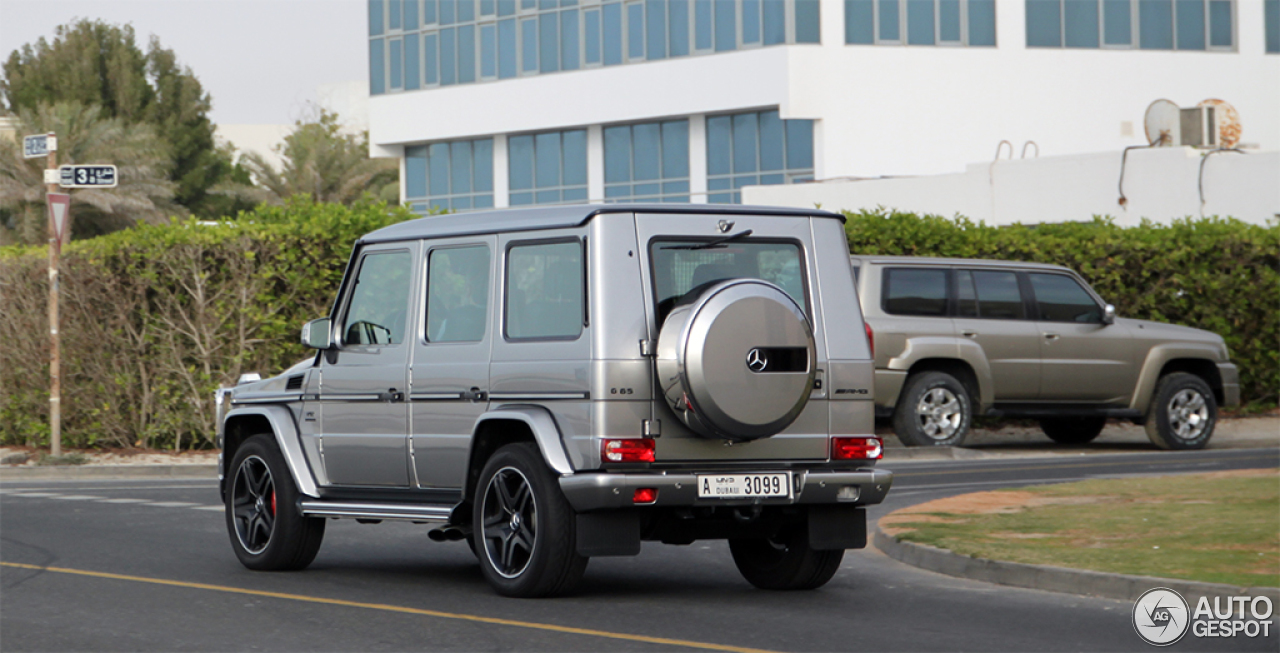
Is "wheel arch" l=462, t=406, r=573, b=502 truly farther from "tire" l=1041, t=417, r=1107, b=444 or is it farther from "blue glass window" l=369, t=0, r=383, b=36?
"blue glass window" l=369, t=0, r=383, b=36

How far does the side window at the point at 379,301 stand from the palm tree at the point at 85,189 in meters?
38.9

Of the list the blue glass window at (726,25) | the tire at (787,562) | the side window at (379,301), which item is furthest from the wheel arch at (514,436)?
the blue glass window at (726,25)

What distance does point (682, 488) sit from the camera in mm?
8188

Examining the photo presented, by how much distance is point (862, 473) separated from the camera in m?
8.63

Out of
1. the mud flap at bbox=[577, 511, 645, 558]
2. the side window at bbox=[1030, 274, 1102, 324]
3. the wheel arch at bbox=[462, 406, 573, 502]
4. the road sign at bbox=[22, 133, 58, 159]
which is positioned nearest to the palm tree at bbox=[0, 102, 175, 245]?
the road sign at bbox=[22, 133, 58, 159]

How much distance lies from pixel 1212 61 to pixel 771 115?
44.3ft

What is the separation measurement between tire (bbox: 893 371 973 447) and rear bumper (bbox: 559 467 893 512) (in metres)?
10.1

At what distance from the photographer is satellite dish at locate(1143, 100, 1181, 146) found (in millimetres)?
34656

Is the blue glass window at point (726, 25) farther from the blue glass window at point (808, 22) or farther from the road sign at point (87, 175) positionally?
the road sign at point (87, 175)

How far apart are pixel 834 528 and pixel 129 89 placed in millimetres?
69250

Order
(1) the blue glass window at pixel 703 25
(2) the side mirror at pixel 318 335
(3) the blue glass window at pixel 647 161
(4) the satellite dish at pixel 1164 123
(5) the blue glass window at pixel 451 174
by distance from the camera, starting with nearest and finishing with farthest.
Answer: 1. (2) the side mirror at pixel 318 335
2. (4) the satellite dish at pixel 1164 123
3. (1) the blue glass window at pixel 703 25
4. (3) the blue glass window at pixel 647 161
5. (5) the blue glass window at pixel 451 174

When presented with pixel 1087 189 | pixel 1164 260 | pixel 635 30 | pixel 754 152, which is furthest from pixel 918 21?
pixel 1164 260

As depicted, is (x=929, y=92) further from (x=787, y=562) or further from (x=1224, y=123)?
(x=787, y=562)

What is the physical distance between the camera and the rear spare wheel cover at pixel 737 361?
318 inches
